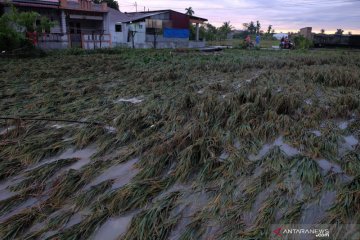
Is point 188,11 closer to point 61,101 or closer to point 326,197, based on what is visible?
point 61,101

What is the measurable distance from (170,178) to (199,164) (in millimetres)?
429

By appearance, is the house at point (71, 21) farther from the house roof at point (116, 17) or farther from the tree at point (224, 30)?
the tree at point (224, 30)

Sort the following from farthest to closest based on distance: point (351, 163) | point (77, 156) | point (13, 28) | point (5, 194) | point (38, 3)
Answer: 1. point (38, 3)
2. point (13, 28)
3. point (77, 156)
4. point (351, 163)
5. point (5, 194)

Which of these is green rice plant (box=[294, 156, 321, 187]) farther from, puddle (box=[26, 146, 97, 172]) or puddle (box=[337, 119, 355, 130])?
puddle (box=[26, 146, 97, 172])

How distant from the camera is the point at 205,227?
237 cm

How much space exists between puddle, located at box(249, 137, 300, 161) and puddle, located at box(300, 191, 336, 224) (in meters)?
0.94

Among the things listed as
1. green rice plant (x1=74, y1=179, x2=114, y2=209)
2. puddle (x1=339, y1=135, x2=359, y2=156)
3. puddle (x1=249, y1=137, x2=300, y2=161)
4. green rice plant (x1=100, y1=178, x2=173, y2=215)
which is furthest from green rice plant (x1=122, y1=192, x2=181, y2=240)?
puddle (x1=339, y1=135, x2=359, y2=156)

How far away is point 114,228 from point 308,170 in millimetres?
2053

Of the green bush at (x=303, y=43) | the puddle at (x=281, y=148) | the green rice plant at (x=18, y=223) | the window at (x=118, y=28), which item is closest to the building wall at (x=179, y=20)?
the window at (x=118, y=28)

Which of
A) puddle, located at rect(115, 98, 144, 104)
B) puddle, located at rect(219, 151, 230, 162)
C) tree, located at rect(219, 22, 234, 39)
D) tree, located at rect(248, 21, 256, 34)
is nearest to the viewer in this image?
puddle, located at rect(219, 151, 230, 162)

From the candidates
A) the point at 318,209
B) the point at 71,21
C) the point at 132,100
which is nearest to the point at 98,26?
the point at 71,21

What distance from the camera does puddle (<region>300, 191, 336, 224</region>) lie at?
2.41 m

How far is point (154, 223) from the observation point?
2.39 m

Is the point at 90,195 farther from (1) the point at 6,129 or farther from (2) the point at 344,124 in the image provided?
(2) the point at 344,124
